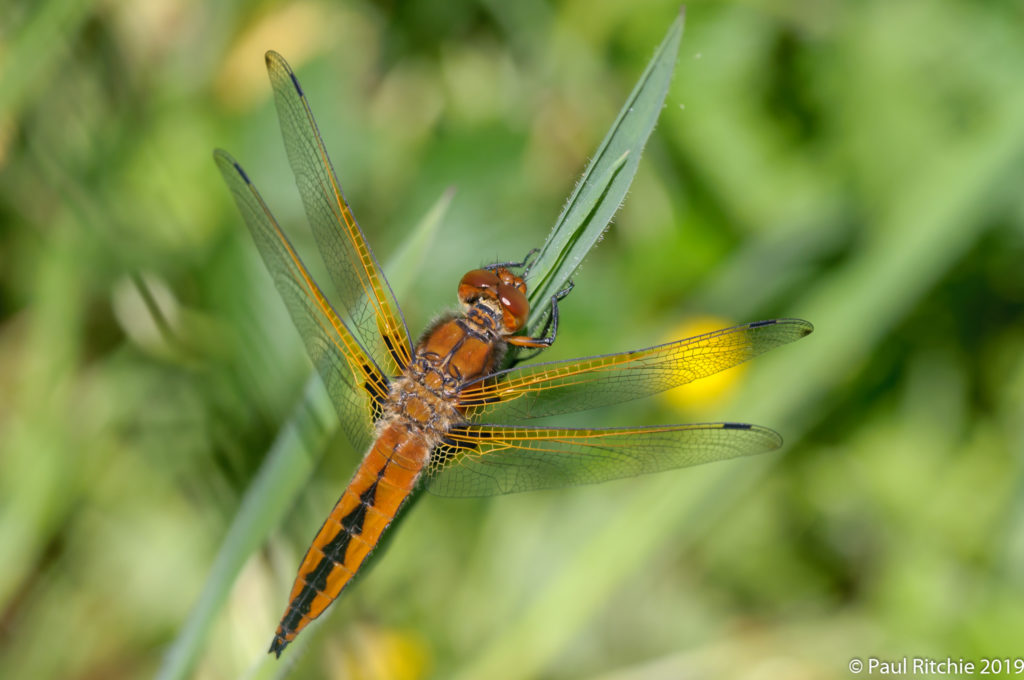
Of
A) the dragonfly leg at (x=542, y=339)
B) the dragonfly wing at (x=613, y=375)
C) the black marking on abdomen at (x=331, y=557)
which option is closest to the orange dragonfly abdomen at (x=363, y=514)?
the black marking on abdomen at (x=331, y=557)

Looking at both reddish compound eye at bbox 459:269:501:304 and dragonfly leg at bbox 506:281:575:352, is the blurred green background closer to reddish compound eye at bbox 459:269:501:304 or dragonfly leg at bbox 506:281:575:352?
dragonfly leg at bbox 506:281:575:352

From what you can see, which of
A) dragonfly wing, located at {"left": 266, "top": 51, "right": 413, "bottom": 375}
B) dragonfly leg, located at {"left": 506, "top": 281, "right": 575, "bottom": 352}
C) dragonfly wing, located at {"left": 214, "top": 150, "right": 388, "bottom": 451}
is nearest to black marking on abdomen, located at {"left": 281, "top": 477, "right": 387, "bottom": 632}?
dragonfly wing, located at {"left": 214, "top": 150, "right": 388, "bottom": 451}

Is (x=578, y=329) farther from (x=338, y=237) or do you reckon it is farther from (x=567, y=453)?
(x=338, y=237)

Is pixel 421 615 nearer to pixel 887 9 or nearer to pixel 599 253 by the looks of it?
pixel 599 253

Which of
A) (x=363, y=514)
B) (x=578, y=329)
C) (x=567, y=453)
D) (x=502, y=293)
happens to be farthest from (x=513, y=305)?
(x=578, y=329)

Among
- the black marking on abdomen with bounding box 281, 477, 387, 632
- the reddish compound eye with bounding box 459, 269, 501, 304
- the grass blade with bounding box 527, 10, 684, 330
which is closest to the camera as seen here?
the grass blade with bounding box 527, 10, 684, 330

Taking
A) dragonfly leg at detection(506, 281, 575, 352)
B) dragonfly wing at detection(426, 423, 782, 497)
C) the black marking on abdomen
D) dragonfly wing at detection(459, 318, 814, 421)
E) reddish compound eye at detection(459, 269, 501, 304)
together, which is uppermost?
reddish compound eye at detection(459, 269, 501, 304)

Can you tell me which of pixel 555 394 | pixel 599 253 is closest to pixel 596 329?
pixel 599 253
